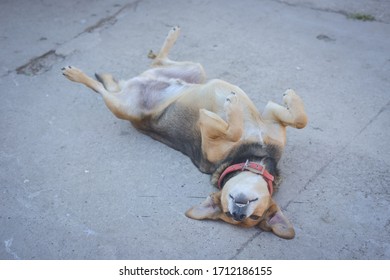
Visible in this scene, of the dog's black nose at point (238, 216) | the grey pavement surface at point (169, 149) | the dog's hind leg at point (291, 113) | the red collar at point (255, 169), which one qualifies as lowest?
the grey pavement surface at point (169, 149)

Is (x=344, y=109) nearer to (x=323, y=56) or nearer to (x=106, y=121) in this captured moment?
(x=323, y=56)

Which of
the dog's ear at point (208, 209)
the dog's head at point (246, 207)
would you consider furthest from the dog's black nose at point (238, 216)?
the dog's ear at point (208, 209)

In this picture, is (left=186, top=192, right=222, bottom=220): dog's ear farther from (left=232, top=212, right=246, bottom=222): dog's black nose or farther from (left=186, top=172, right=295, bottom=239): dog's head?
(left=232, top=212, right=246, bottom=222): dog's black nose

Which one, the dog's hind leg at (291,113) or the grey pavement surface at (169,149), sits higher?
the dog's hind leg at (291,113)

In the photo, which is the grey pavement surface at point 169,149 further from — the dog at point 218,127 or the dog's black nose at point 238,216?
the dog's black nose at point 238,216

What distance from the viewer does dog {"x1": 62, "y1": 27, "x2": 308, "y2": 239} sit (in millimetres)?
3707

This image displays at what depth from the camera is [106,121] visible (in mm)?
5094

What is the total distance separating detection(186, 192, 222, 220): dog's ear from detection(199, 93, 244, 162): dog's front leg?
46 cm

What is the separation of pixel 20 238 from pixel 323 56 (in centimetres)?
396

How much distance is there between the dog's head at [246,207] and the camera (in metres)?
3.55

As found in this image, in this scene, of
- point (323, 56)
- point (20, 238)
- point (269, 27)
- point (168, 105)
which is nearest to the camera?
point (20, 238)

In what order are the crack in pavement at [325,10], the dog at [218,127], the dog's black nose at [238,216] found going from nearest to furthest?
the dog's black nose at [238,216], the dog at [218,127], the crack in pavement at [325,10]
